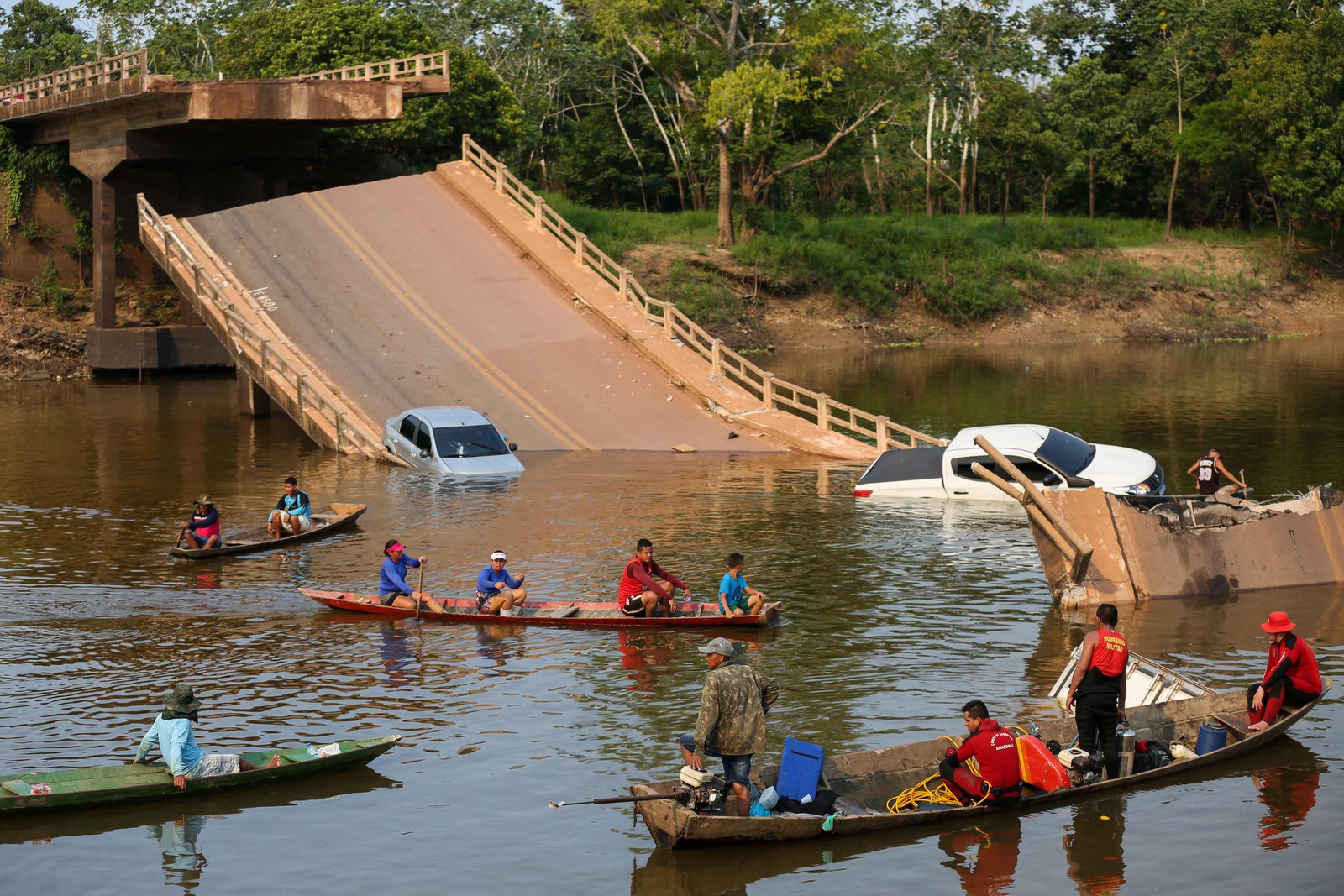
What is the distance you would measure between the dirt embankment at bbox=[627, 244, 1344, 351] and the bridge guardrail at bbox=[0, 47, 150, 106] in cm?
2604

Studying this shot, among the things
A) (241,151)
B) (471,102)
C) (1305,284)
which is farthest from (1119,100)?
(241,151)

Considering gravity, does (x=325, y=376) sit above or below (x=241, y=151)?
below

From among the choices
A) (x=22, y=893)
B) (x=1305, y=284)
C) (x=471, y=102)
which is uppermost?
(x=471, y=102)

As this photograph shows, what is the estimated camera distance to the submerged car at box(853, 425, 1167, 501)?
2892 cm

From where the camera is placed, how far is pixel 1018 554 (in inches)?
1043

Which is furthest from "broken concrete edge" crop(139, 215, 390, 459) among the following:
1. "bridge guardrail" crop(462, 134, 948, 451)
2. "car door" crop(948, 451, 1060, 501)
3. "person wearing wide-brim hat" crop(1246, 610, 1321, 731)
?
"person wearing wide-brim hat" crop(1246, 610, 1321, 731)

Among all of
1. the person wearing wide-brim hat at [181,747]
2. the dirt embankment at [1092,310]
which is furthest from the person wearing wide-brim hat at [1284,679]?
the dirt embankment at [1092,310]

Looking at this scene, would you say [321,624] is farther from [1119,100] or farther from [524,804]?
[1119,100]

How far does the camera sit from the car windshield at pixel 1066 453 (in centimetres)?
A: 2928

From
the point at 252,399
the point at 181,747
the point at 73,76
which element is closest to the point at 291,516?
the point at 181,747

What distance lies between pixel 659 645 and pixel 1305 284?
7041 cm

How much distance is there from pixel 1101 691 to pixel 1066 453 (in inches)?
609

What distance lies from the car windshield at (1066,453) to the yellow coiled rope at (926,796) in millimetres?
15207

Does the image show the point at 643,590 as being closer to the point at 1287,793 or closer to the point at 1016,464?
the point at 1287,793
